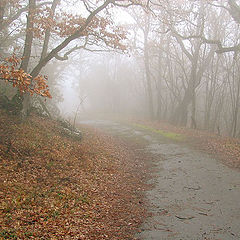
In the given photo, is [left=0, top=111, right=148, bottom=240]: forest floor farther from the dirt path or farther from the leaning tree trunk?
the leaning tree trunk

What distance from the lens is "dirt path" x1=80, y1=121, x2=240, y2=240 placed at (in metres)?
5.41

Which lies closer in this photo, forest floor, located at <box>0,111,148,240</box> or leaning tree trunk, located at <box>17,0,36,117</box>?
forest floor, located at <box>0,111,148,240</box>

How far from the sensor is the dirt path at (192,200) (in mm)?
5410

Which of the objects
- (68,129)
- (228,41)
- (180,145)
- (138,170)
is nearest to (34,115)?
(68,129)

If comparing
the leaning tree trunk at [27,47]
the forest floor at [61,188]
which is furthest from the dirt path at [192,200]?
the leaning tree trunk at [27,47]

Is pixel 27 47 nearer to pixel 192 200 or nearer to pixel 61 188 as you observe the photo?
pixel 61 188

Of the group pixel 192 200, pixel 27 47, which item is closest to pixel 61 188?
pixel 192 200

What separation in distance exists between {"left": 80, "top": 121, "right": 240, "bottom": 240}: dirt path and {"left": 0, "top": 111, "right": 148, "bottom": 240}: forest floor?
48 centimetres

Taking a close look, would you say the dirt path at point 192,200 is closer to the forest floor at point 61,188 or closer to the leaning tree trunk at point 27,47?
the forest floor at point 61,188

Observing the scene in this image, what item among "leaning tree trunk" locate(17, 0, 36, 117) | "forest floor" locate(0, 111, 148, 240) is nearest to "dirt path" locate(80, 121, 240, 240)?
"forest floor" locate(0, 111, 148, 240)

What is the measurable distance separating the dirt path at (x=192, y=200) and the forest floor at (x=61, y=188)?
479 millimetres

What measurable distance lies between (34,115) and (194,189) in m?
9.32

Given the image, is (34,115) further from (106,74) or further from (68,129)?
(106,74)

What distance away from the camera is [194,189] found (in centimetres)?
790
